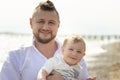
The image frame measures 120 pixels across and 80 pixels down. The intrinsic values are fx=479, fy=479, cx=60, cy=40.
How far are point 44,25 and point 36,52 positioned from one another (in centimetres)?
26

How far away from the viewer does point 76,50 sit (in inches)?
155

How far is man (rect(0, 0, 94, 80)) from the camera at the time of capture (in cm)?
399

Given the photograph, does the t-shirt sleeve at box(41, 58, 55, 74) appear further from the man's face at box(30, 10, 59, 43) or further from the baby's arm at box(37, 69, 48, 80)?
the man's face at box(30, 10, 59, 43)

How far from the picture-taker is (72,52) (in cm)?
393

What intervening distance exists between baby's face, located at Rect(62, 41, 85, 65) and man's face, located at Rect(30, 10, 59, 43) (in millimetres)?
178

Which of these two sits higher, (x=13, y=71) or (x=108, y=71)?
(x=13, y=71)

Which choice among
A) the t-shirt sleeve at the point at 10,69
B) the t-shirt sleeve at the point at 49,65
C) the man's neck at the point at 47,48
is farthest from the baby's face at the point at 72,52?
the t-shirt sleeve at the point at 10,69

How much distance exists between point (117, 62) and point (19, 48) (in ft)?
49.2

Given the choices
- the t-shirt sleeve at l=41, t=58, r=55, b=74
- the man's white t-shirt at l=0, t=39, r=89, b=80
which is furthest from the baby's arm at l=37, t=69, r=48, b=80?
the man's white t-shirt at l=0, t=39, r=89, b=80

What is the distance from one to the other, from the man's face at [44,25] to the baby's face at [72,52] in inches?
7.0

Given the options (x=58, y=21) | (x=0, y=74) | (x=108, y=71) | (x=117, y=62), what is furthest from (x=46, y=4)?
(x=117, y=62)

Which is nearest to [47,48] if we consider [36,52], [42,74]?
[36,52]

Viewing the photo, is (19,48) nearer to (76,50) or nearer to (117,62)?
(76,50)

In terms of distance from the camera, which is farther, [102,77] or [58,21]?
[102,77]
